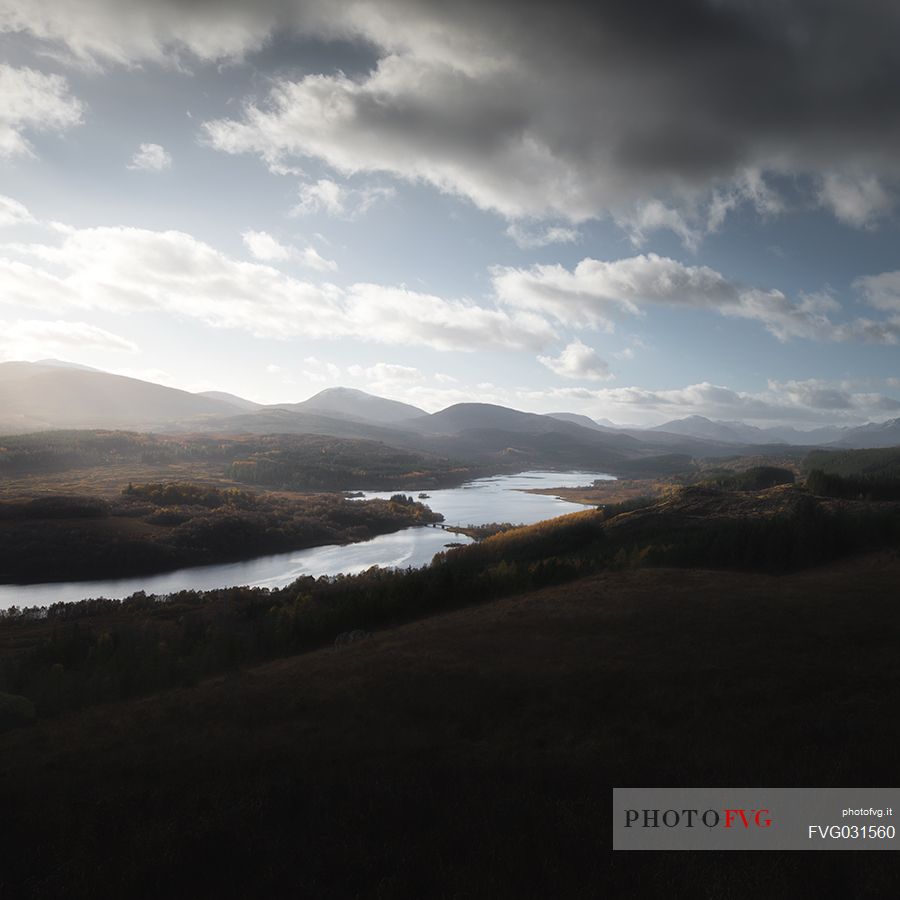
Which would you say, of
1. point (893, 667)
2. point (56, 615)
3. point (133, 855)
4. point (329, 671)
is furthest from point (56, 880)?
point (56, 615)

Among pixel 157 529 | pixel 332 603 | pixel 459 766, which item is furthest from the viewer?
pixel 157 529

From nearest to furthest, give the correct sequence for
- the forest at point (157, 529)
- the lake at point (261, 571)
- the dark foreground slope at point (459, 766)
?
the dark foreground slope at point (459, 766), the lake at point (261, 571), the forest at point (157, 529)

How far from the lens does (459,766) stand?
13773 millimetres

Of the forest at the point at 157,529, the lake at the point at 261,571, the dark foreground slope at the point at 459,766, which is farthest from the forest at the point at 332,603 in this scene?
the forest at the point at 157,529

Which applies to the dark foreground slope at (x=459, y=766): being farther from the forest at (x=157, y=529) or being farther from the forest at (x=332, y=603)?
the forest at (x=157, y=529)

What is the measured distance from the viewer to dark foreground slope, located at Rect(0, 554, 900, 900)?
8.92 meters

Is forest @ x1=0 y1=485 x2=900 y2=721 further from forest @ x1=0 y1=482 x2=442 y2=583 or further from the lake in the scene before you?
forest @ x1=0 y1=482 x2=442 y2=583

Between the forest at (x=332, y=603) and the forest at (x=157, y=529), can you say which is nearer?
the forest at (x=332, y=603)

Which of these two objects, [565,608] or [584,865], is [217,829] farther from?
[565,608]

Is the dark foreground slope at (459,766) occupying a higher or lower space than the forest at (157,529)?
higher

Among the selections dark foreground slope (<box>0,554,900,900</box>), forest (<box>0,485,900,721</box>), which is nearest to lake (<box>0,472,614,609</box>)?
forest (<box>0,485,900,721</box>)

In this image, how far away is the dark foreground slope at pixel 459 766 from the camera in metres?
8.92

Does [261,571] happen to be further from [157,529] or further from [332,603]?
[332,603]

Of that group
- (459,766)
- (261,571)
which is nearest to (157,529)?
(261,571)
